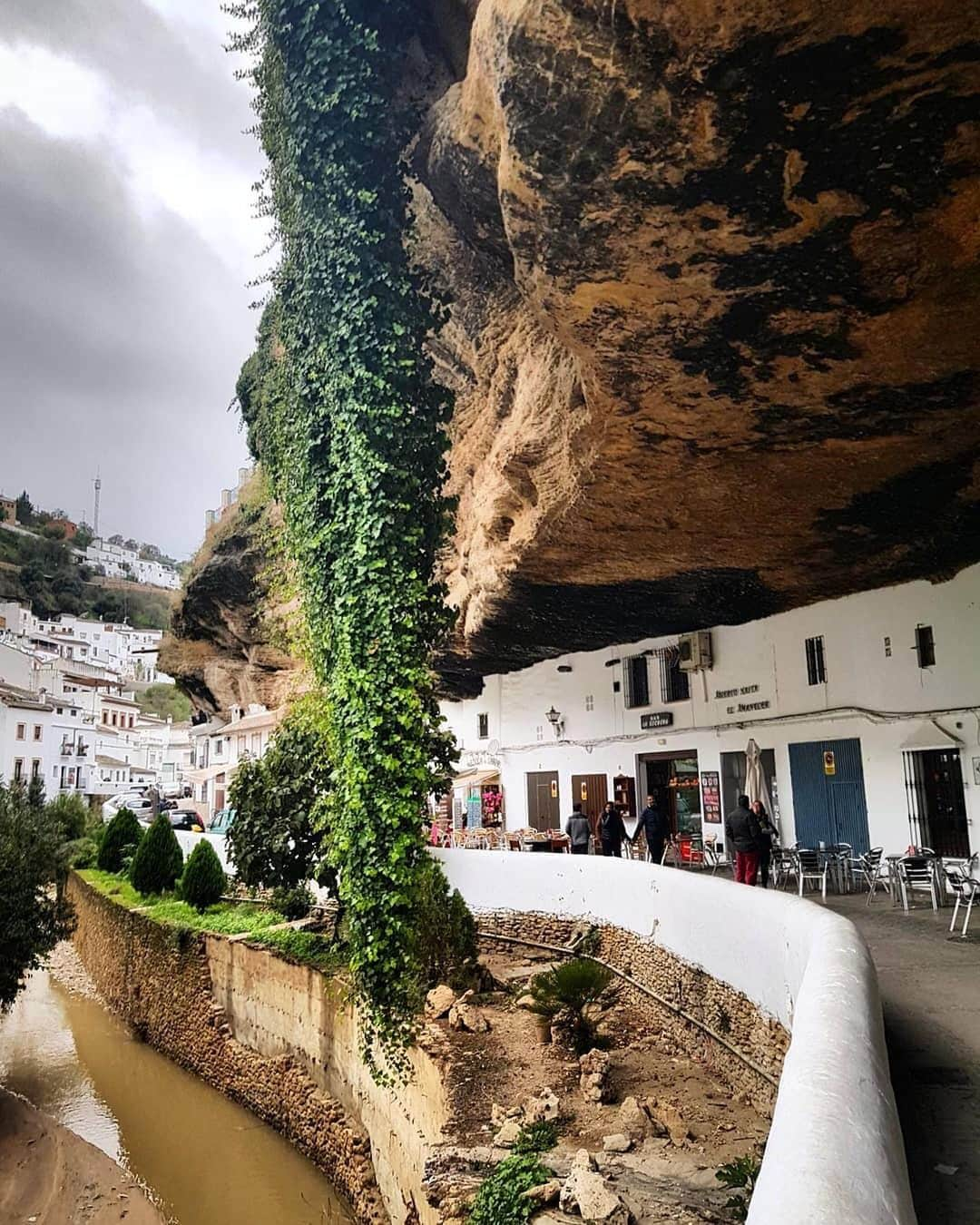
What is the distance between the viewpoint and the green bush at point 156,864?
2041cm

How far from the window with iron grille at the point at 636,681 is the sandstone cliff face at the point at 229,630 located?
6842 millimetres

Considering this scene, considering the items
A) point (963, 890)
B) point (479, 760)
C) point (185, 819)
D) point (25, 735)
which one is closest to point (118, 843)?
point (185, 819)

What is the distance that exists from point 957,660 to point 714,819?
19.4 ft

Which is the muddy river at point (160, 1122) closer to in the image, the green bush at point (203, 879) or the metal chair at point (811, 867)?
the green bush at point (203, 879)

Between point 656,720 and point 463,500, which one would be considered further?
point 656,720

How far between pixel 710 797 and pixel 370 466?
33.0 feet

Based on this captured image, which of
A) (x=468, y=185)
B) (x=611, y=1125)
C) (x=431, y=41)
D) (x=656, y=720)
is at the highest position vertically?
(x=431, y=41)

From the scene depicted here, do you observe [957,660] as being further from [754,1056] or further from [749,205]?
[749,205]

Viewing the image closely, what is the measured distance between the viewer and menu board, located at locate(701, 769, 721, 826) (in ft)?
54.2

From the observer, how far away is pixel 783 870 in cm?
1302

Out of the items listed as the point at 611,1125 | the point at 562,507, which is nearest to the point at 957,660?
the point at 562,507

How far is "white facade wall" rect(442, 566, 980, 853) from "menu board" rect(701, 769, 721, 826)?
0.15 meters

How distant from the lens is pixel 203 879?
17.6 metres

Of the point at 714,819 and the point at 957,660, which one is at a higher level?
the point at 957,660
